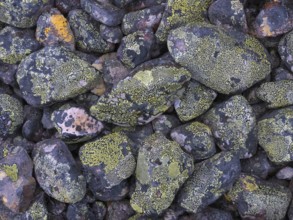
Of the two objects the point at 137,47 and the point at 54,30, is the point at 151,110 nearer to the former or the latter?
the point at 137,47

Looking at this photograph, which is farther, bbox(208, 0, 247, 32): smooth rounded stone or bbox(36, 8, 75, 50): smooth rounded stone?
bbox(36, 8, 75, 50): smooth rounded stone

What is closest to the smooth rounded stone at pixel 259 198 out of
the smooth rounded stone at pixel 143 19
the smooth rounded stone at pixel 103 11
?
the smooth rounded stone at pixel 143 19

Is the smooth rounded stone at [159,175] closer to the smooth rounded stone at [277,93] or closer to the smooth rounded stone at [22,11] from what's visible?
the smooth rounded stone at [277,93]

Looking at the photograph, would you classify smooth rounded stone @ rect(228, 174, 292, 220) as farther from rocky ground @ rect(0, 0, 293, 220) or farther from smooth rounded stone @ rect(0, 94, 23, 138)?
smooth rounded stone @ rect(0, 94, 23, 138)

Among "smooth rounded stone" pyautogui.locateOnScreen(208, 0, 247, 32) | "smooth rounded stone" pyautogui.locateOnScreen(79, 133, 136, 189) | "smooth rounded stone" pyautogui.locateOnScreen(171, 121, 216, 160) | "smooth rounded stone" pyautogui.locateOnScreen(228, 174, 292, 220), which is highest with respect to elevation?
"smooth rounded stone" pyautogui.locateOnScreen(208, 0, 247, 32)

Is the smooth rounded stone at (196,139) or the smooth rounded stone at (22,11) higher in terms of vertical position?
the smooth rounded stone at (22,11)

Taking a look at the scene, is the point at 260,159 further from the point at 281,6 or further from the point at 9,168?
the point at 9,168

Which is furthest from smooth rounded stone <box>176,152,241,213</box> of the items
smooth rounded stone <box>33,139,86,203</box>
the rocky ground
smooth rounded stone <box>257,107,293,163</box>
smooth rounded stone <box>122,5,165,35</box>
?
smooth rounded stone <box>122,5,165,35</box>
